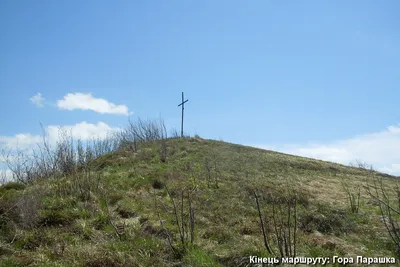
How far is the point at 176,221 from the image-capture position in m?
7.74

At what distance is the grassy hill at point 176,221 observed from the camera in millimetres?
6070

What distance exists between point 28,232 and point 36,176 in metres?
6.70

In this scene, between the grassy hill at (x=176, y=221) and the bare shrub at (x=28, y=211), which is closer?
the grassy hill at (x=176, y=221)

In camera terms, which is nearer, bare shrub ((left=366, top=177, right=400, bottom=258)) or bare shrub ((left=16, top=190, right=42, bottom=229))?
bare shrub ((left=366, top=177, right=400, bottom=258))

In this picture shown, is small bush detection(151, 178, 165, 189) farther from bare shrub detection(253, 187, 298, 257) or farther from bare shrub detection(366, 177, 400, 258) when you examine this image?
bare shrub detection(366, 177, 400, 258)

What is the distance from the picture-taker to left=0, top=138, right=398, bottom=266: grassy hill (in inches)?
239

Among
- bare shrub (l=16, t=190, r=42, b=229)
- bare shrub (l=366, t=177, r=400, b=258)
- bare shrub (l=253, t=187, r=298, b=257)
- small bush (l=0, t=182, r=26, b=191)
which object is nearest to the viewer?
bare shrub (l=366, t=177, r=400, b=258)

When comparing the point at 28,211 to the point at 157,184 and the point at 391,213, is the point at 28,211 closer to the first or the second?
the point at 157,184

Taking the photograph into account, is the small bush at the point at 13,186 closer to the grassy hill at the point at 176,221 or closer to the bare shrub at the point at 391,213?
the grassy hill at the point at 176,221

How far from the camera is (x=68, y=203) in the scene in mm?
9312

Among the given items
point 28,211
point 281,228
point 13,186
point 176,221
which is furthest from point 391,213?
point 13,186

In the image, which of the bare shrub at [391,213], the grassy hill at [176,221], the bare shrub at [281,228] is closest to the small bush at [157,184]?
the grassy hill at [176,221]

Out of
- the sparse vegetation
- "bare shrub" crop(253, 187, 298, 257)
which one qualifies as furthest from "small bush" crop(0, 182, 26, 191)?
"bare shrub" crop(253, 187, 298, 257)

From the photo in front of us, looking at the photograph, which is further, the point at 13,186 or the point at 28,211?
the point at 13,186
